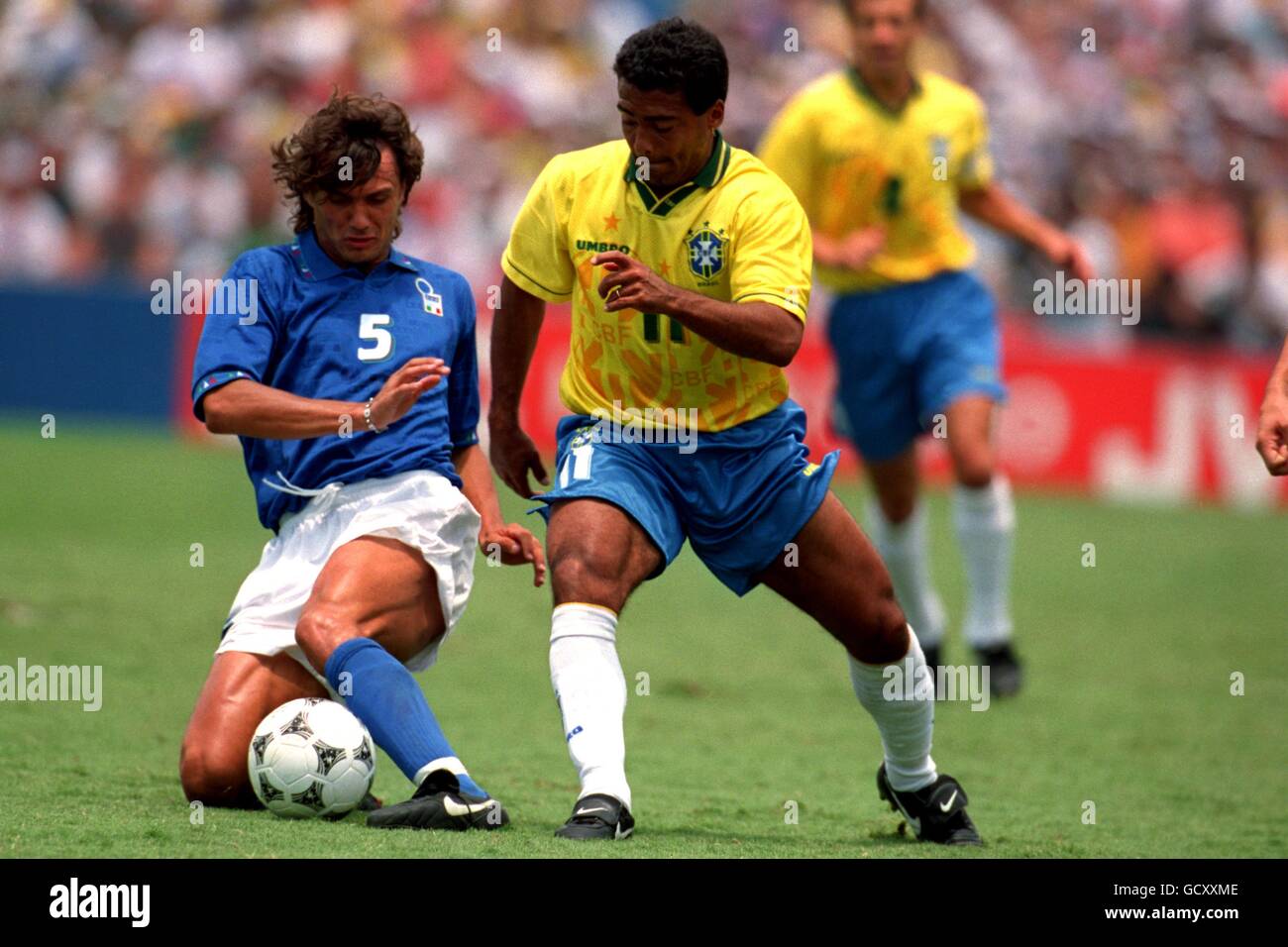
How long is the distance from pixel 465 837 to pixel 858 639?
4.03ft

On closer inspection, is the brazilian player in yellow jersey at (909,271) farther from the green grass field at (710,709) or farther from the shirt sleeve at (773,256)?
the shirt sleeve at (773,256)

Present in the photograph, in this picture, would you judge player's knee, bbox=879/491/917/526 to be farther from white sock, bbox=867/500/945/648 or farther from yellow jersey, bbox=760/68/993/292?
yellow jersey, bbox=760/68/993/292

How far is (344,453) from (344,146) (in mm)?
907

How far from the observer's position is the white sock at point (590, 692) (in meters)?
4.96

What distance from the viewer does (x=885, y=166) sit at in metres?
8.90

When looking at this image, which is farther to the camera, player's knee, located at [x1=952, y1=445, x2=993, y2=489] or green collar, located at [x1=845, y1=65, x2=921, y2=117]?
green collar, located at [x1=845, y1=65, x2=921, y2=117]

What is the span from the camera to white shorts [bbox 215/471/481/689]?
→ 5.73 metres

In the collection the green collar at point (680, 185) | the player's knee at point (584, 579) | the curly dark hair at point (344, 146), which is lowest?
the player's knee at point (584, 579)

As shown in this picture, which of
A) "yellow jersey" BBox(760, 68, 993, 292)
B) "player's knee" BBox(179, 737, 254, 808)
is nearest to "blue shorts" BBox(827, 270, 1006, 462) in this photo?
"yellow jersey" BBox(760, 68, 993, 292)

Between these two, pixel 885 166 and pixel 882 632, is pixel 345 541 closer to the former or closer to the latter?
pixel 882 632

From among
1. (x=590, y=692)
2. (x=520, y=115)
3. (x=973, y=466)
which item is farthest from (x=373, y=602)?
(x=520, y=115)

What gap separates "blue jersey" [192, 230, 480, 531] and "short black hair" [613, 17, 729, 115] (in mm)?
1120
